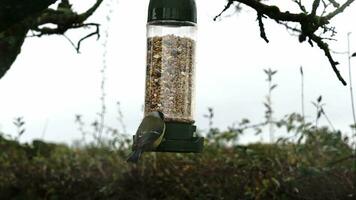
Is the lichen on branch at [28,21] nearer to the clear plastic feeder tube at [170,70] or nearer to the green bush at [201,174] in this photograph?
the clear plastic feeder tube at [170,70]

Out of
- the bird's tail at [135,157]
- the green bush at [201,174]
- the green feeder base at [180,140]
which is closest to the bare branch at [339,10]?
the green feeder base at [180,140]

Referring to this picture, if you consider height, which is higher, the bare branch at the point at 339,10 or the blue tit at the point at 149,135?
the bare branch at the point at 339,10

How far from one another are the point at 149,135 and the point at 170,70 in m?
0.60

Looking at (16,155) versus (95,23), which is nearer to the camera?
(95,23)

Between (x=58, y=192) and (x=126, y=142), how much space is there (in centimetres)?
107

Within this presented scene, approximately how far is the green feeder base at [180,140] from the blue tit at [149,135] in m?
0.09

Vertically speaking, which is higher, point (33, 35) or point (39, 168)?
point (33, 35)

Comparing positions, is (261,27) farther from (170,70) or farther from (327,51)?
(170,70)

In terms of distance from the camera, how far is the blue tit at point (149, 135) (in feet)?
11.1

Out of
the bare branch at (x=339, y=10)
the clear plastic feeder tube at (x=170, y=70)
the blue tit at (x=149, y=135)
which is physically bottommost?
the blue tit at (x=149, y=135)

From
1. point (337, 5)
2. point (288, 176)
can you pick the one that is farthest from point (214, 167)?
point (337, 5)

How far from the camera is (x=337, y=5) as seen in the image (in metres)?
3.53

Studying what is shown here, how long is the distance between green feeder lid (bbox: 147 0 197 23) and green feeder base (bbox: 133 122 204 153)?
0.57 meters

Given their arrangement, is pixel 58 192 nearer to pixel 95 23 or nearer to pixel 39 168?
pixel 39 168
